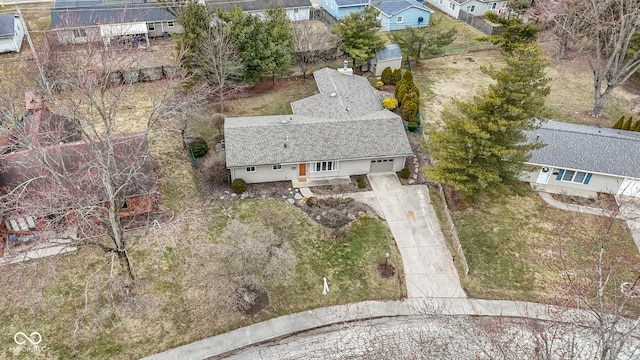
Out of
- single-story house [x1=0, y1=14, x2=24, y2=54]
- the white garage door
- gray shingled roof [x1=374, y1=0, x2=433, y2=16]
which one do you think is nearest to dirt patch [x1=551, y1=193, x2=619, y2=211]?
the white garage door

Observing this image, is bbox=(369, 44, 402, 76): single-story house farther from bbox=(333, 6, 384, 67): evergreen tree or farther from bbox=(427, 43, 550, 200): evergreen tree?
bbox=(427, 43, 550, 200): evergreen tree

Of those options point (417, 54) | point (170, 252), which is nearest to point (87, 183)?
point (170, 252)

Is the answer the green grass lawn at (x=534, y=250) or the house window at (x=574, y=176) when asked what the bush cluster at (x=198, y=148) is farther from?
the house window at (x=574, y=176)

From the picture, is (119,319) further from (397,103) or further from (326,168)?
(397,103)

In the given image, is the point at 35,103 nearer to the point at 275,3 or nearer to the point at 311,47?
the point at 311,47

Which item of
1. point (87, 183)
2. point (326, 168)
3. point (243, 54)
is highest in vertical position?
point (243, 54)

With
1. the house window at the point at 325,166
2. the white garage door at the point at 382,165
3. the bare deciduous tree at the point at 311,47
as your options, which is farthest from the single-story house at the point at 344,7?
the house window at the point at 325,166
